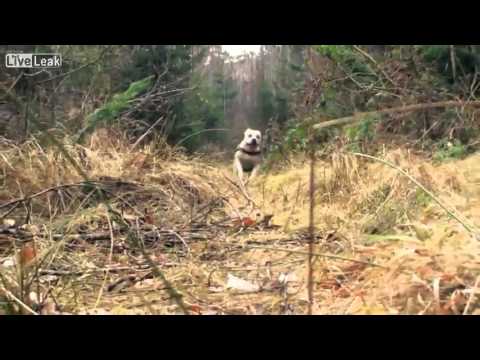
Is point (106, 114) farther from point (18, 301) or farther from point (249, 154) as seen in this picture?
point (18, 301)

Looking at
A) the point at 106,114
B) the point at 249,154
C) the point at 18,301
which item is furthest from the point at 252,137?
the point at 18,301

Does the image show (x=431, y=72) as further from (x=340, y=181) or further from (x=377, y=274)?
(x=377, y=274)

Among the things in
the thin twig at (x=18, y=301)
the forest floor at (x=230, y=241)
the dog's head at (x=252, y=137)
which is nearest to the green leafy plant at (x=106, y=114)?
the forest floor at (x=230, y=241)

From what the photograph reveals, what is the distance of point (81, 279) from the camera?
162cm

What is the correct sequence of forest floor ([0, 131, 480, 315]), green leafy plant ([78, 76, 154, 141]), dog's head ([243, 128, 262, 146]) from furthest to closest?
dog's head ([243, 128, 262, 146]) → green leafy plant ([78, 76, 154, 141]) → forest floor ([0, 131, 480, 315])

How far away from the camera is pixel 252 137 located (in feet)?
18.3

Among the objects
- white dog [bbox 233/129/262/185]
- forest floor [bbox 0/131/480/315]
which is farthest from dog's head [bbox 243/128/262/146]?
forest floor [bbox 0/131/480/315]

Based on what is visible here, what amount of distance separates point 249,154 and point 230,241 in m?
3.22

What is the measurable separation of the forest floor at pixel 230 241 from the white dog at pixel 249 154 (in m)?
1.60

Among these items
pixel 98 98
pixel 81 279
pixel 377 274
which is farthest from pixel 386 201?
pixel 98 98

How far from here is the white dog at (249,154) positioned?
197 inches

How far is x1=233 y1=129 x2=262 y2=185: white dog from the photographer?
5008 mm

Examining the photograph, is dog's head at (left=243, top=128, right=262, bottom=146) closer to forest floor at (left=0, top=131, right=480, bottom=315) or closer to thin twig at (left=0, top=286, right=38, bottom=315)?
forest floor at (left=0, top=131, right=480, bottom=315)

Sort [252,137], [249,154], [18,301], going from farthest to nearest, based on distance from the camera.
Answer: [252,137], [249,154], [18,301]
